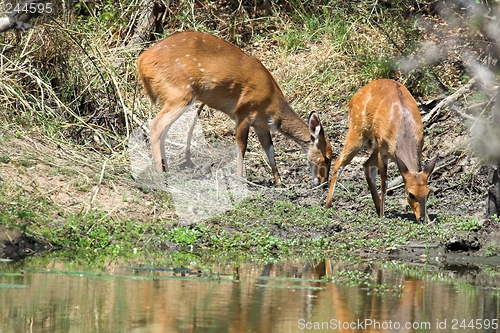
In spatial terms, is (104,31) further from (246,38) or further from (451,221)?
(451,221)

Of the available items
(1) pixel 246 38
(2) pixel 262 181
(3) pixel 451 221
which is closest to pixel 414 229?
(3) pixel 451 221

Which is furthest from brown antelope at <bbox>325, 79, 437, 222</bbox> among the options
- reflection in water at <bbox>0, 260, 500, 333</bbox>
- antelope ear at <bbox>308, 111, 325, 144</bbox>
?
reflection in water at <bbox>0, 260, 500, 333</bbox>

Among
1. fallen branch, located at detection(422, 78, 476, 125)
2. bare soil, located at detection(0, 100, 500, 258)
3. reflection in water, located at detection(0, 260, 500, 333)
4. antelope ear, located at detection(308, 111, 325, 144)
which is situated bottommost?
reflection in water, located at detection(0, 260, 500, 333)

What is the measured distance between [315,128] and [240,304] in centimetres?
605

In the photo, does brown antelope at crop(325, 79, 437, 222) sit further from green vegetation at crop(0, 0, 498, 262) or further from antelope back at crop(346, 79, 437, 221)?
green vegetation at crop(0, 0, 498, 262)

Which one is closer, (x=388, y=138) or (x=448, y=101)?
(x=388, y=138)

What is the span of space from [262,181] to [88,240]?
361 centimetres

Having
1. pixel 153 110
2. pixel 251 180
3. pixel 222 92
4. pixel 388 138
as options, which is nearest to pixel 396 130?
pixel 388 138

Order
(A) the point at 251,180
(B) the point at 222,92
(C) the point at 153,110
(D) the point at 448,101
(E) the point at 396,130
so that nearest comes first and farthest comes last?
(E) the point at 396,130 < (B) the point at 222,92 < (A) the point at 251,180 < (C) the point at 153,110 < (D) the point at 448,101

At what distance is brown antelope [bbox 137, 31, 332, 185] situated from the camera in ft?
33.4

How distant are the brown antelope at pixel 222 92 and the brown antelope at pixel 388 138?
1.15 metres

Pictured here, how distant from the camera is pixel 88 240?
7.47 metres

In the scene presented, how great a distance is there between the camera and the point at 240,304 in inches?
208

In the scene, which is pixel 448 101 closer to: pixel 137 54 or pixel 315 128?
pixel 315 128
